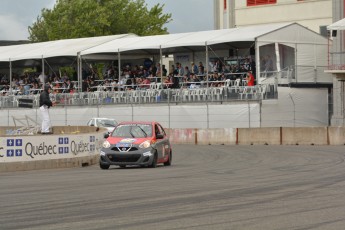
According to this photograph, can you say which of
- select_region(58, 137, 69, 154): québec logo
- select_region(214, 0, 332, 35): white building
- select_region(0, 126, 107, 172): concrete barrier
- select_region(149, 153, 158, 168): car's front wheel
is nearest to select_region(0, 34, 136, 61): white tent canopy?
select_region(214, 0, 332, 35): white building

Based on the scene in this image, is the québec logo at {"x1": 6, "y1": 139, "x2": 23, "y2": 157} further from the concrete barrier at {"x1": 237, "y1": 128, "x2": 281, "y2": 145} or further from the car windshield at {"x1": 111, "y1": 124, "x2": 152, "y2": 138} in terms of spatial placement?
the concrete barrier at {"x1": 237, "y1": 128, "x2": 281, "y2": 145}

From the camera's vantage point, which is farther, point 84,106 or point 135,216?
point 84,106

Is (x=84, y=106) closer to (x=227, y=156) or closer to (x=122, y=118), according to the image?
(x=122, y=118)

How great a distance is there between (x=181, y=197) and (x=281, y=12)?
173ft

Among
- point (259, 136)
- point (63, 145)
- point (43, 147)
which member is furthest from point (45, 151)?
point (259, 136)

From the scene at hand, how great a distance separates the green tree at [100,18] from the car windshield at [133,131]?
2322 inches

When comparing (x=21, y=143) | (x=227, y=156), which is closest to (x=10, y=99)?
(x=227, y=156)

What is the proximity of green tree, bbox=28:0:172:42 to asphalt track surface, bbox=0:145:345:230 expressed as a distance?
5986 cm

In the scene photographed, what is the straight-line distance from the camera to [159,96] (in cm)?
5169

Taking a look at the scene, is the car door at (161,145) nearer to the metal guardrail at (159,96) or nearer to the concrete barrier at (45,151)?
the concrete barrier at (45,151)

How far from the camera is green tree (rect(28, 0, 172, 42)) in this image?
87625 mm

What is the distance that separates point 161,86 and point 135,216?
3869 centimetres

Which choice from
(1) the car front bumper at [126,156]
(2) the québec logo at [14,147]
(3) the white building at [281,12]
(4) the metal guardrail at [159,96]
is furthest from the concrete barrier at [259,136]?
(3) the white building at [281,12]

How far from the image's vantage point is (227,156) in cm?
3453
